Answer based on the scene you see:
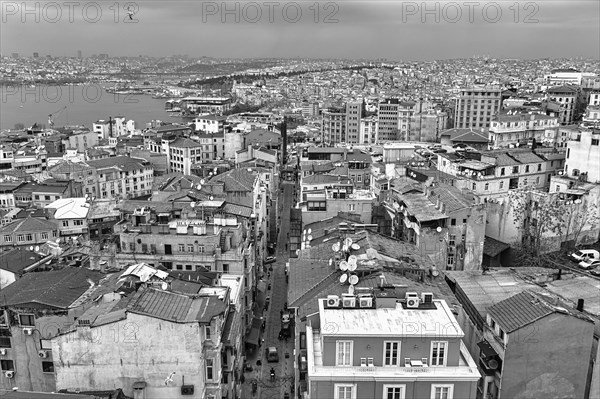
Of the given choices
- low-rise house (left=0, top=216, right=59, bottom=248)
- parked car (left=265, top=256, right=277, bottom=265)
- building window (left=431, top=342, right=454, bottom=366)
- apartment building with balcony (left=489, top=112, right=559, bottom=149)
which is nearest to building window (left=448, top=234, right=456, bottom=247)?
Result: building window (left=431, top=342, right=454, bottom=366)

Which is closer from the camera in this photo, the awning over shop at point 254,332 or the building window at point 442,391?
the building window at point 442,391

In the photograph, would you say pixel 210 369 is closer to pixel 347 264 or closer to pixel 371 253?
pixel 347 264

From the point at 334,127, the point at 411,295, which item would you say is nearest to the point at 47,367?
the point at 411,295

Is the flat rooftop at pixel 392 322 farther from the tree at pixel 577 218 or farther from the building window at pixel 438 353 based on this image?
the tree at pixel 577 218

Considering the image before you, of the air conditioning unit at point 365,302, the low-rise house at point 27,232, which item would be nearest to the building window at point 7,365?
the air conditioning unit at point 365,302

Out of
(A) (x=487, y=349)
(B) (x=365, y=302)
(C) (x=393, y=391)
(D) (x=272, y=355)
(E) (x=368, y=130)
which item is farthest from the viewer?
(E) (x=368, y=130)

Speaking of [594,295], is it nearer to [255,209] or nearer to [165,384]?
[165,384]
